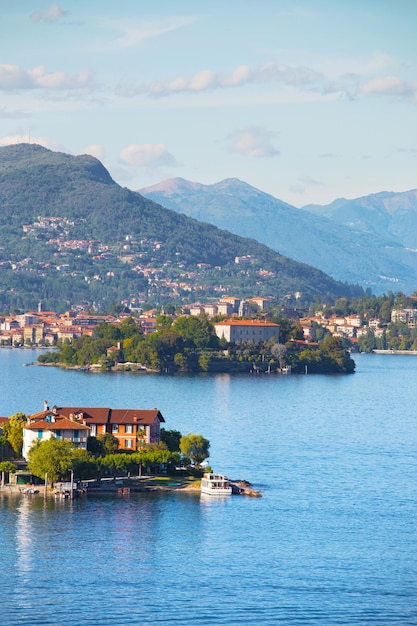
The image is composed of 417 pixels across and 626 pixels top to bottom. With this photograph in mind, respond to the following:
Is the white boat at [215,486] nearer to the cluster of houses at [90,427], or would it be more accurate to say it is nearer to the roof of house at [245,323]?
the cluster of houses at [90,427]

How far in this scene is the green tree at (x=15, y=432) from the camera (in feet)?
132

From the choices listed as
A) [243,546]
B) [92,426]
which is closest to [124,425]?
[92,426]

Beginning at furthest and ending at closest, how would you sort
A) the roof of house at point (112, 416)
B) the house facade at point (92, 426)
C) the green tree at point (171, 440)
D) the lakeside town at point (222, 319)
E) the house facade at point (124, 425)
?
1. the lakeside town at point (222, 319)
2. the green tree at point (171, 440)
3. the roof of house at point (112, 416)
4. the house facade at point (124, 425)
5. the house facade at point (92, 426)

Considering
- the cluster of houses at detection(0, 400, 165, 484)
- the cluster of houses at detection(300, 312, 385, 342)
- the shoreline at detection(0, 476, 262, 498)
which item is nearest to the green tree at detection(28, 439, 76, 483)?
the shoreline at detection(0, 476, 262, 498)

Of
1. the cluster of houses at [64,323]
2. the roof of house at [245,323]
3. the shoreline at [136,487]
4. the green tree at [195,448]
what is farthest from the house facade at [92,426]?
the cluster of houses at [64,323]

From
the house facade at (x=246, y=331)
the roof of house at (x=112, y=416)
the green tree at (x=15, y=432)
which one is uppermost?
the house facade at (x=246, y=331)

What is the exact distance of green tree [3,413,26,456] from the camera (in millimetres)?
40344

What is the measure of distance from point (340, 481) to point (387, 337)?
345ft

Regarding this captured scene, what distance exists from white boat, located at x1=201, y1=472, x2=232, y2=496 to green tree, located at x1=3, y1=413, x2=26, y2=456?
5.26 meters

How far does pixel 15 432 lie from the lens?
40.7 meters

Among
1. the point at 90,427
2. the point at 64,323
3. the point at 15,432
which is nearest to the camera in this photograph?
the point at 15,432

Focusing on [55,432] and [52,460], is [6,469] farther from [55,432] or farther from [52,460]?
[55,432]

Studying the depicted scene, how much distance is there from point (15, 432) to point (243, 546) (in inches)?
410

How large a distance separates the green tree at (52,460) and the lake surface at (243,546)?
1.15 metres
